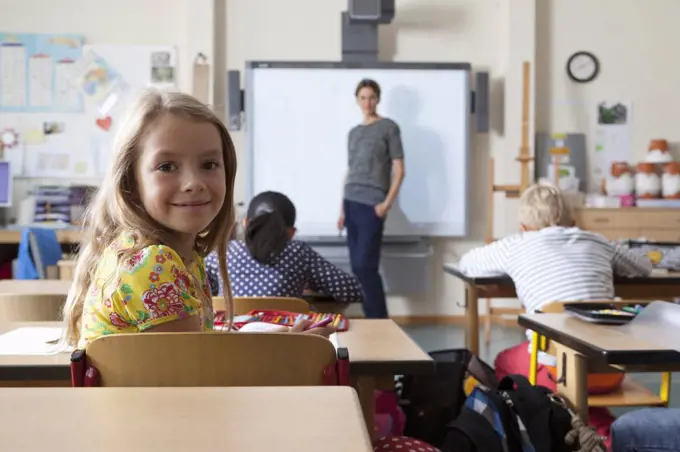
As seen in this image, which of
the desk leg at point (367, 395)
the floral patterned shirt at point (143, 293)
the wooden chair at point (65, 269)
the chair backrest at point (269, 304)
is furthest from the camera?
the wooden chair at point (65, 269)

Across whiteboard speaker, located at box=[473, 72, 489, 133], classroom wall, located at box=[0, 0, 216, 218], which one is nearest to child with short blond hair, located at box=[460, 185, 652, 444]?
whiteboard speaker, located at box=[473, 72, 489, 133]

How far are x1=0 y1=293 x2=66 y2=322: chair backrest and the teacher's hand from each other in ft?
9.91

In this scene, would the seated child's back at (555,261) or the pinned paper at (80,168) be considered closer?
the seated child's back at (555,261)

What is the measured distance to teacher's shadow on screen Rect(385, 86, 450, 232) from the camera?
219 inches

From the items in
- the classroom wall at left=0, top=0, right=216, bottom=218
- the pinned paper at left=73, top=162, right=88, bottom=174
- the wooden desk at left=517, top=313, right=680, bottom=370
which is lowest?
the wooden desk at left=517, top=313, right=680, bottom=370

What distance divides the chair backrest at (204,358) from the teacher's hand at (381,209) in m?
3.85

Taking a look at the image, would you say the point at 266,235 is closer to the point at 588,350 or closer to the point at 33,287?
the point at 33,287

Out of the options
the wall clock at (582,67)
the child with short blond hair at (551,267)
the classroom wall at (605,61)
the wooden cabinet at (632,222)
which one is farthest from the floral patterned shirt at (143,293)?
the wall clock at (582,67)

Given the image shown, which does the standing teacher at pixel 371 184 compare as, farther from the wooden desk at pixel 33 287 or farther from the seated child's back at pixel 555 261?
the wooden desk at pixel 33 287

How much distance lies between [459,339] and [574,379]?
3266 millimetres

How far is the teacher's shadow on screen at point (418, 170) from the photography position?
5570 millimetres

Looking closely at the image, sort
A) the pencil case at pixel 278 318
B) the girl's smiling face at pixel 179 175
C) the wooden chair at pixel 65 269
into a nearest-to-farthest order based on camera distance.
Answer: the girl's smiling face at pixel 179 175 < the pencil case at pixel 278 318 < the wooden chair at pixel 65 269

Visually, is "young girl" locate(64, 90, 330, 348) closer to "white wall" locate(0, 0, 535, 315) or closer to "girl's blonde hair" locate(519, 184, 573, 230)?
"girl's blonde hair" locate(519, 184, 573, 230)

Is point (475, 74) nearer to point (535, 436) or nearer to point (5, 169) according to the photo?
point (5, 169)
